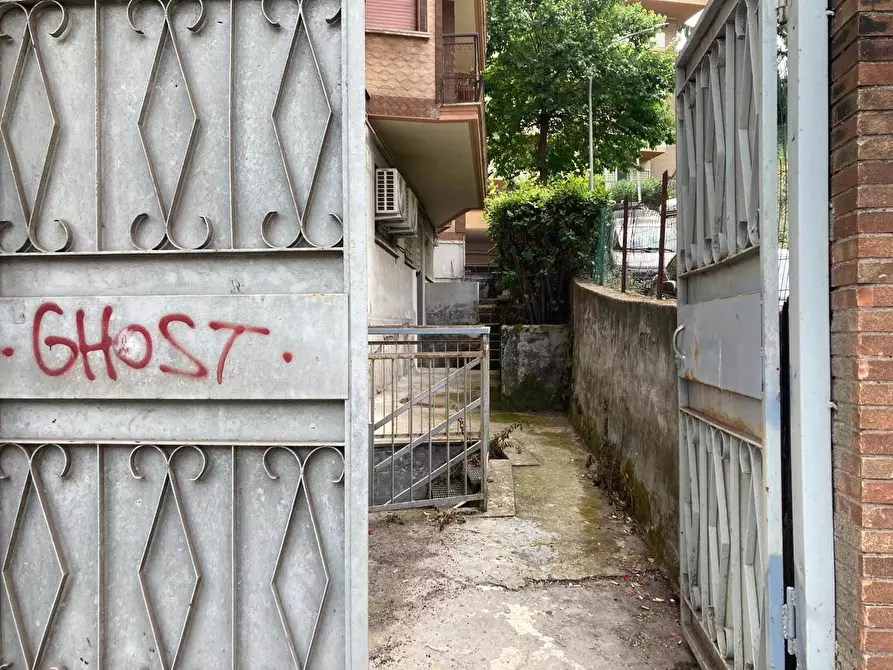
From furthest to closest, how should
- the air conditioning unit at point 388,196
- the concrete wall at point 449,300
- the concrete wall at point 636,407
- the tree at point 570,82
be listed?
the tree at point 570,82
the concrete wall at point 449,300
the air conditioning unit at point 388,196
the concrete wall at point 636,407

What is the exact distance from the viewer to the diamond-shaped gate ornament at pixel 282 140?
1.99m

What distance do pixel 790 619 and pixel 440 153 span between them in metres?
7.72

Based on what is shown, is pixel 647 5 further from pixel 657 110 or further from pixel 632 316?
pixel 632 316

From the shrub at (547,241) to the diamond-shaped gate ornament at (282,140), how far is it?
8.75 m

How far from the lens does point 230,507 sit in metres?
2.05

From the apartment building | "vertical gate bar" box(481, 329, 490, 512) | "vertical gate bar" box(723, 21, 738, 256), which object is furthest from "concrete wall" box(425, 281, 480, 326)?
"vertical gate bar" box(723, 21, 738, 256)

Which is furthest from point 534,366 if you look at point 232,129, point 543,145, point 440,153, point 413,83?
point 543,145

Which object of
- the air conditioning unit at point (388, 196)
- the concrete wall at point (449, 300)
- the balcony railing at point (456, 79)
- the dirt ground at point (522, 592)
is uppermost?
the balcony railing at point (456, 79)

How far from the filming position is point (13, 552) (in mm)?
2078

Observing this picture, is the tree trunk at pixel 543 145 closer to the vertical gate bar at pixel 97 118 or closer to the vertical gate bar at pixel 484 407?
the vertical gate bar at pixel 484 407

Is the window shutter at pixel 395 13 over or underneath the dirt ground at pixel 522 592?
over

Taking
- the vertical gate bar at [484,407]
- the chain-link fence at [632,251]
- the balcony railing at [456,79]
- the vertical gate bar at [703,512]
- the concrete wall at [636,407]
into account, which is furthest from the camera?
the balcony railing at [456,79]

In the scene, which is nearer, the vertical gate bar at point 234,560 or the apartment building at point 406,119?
the vertical gate bar at point 234,560

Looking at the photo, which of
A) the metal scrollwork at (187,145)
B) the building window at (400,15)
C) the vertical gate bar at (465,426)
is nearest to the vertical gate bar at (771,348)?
the metal scrollwork at (187,145)
